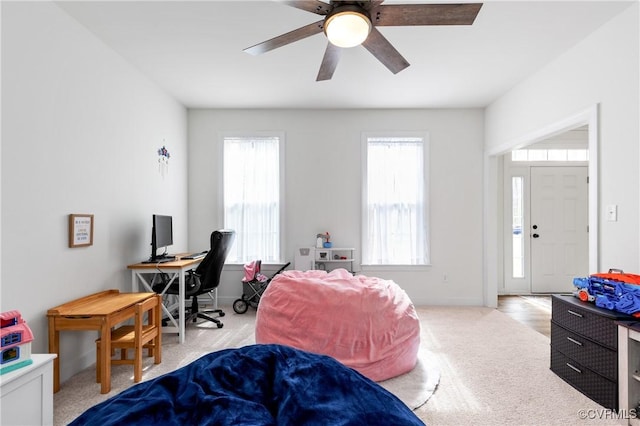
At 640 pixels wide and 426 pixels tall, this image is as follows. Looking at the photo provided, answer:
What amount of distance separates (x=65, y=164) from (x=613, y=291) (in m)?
4.23

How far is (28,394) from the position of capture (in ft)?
5.67

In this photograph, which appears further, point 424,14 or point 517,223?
point 517,223

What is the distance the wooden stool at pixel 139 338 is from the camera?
2559 millimetres

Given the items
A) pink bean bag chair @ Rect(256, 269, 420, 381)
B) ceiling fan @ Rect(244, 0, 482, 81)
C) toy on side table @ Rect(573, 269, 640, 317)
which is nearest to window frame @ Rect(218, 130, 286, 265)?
pink bean bag chair @ Rect(256, 269, 420, 381)

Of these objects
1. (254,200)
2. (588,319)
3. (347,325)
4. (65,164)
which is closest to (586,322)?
(588,319)

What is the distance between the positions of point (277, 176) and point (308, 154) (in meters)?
0.58

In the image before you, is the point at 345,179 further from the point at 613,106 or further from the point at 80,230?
the point at 80,230

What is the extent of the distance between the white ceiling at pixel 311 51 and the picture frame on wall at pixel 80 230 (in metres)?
1.66

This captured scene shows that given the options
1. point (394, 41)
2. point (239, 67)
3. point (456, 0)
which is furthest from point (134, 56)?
point (456, 0)

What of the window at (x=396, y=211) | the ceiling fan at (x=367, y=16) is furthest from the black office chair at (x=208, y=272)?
the ceiling fan at (x=367, y=16)

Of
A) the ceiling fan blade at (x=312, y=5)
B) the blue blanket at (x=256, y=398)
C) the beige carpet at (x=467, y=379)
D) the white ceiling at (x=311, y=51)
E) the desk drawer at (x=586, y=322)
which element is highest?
the white ceiling at (x=311, y=51)

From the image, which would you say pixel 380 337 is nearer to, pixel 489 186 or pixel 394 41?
pixel 394 41

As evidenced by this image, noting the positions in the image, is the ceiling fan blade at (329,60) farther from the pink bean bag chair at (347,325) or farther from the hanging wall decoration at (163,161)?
the hanging wall decoration at (163,161)

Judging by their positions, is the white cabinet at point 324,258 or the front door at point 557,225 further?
the front door at point 557,225
